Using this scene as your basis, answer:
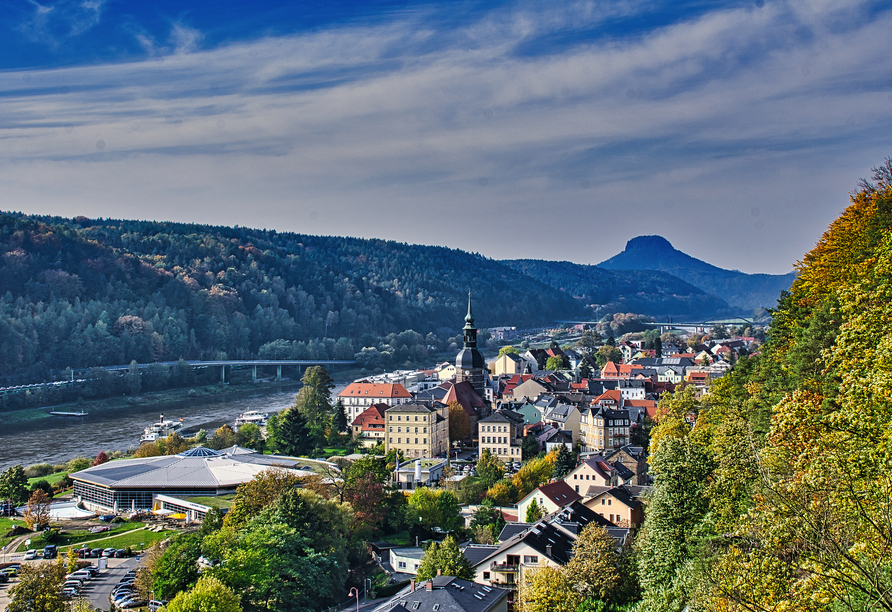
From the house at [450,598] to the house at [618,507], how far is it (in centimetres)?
750

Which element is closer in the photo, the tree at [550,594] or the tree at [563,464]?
the tree at [550,594]

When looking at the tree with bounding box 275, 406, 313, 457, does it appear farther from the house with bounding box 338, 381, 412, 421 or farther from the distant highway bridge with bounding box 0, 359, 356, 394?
the distant highway bridge with bounding box 0, 359, 356, 394

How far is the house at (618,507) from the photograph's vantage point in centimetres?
2895

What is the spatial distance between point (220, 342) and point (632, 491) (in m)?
83.9

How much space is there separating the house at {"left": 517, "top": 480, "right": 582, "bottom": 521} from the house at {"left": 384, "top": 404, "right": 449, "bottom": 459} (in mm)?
12360

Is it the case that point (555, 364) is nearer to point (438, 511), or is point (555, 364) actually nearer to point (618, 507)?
point (438, 511)

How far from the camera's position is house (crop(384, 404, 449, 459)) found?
147ft

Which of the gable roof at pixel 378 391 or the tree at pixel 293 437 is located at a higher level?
the gable roof at pixel 378 391

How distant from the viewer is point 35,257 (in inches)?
3883

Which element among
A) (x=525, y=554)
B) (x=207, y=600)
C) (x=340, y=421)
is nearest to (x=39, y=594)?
(x=207, y=600)

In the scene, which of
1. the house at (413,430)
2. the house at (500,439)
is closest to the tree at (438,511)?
the house at (500,439)

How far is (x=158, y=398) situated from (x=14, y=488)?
42.8 m

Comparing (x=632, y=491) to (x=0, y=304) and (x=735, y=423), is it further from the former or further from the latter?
(x=0, y=304)

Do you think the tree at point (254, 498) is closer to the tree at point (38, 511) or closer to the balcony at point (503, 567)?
the balcony at point (503, 567)
